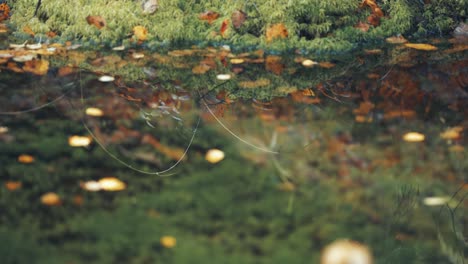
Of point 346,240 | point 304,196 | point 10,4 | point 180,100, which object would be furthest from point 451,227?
point 10,4

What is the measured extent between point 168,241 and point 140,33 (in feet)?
9.80

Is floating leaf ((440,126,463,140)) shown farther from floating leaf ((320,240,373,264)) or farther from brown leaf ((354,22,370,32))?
brown leaf ((354,22,370,32))

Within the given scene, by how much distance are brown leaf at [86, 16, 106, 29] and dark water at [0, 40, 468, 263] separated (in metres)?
0.62

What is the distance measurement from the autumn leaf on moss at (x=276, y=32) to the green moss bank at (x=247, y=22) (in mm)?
32

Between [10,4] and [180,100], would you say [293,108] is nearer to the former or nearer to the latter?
[180,100]

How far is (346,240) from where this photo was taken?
237 centimetres

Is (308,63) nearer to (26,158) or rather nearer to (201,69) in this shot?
(201,69)

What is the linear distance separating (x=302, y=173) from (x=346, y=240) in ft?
1.97

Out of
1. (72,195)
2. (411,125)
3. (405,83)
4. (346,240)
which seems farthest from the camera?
(405,83)

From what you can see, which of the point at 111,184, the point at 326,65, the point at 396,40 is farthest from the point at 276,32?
the point at 111,184

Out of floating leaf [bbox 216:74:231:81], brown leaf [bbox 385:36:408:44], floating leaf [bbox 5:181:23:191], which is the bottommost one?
brown leaf [bbox 385:36:408:44]

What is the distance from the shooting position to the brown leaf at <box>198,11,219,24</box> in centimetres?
511

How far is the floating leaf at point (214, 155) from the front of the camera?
304 centimetres

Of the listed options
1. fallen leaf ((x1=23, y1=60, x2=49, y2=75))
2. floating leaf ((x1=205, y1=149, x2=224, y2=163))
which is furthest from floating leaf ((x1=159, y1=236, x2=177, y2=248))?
fallen leaf ((x1=23, y1=60, x2=49, y2=75))
